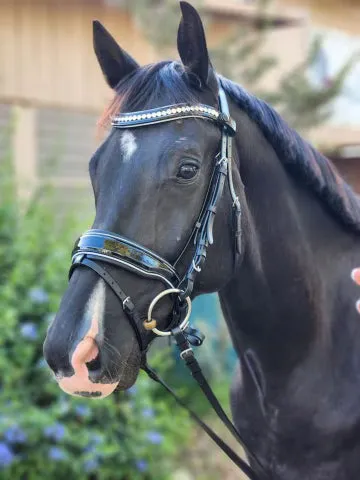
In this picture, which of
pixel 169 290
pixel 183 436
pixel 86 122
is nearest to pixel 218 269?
pixel 169 290

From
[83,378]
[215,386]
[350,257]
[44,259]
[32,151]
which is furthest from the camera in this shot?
[32,151]

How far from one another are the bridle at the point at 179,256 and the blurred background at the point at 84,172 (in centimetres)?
70

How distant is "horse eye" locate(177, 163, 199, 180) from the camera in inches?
72.2

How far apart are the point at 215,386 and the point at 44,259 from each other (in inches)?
77.9

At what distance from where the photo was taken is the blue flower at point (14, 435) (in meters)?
3.74

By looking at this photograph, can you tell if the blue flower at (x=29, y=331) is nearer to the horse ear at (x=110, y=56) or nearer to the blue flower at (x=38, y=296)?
the blue flower at (x=38, y=296)

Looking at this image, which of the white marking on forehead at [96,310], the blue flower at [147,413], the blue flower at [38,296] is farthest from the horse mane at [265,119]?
the blue flower at [147,413]

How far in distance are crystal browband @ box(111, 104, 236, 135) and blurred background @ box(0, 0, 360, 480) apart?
642mm

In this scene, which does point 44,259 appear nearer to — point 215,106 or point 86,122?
point 215,106

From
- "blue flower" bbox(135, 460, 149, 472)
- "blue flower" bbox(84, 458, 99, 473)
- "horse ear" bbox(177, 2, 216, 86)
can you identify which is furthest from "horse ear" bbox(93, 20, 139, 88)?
"blue flower" bbox(135, 460, 149, 472)

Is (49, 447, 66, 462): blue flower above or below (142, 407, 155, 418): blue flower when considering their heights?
below

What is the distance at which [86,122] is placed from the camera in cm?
791

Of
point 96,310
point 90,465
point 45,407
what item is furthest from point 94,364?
point 45,407

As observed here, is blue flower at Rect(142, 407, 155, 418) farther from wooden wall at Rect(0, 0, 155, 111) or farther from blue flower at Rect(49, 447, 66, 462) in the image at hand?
wooden wall at Rect(0, 0, 155, 111)
